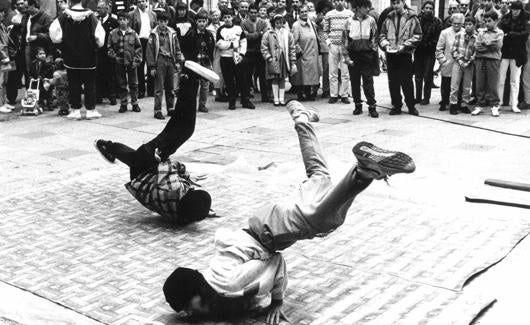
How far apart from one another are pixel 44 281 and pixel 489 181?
15.0ft

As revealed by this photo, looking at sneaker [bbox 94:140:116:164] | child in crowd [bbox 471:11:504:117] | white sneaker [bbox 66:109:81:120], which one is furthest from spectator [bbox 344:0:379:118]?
sneaker [bbox 94:140:116:164]

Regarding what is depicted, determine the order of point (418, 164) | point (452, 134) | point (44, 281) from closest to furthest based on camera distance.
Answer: point (44, 281)
point (418, 164)
point (452, 134)

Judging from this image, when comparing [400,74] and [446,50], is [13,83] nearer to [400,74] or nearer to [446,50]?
[400,74]

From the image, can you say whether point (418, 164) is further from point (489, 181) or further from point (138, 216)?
point (138, 216)

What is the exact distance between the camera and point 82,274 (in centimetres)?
513

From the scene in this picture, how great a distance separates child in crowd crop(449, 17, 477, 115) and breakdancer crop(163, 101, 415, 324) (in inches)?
316

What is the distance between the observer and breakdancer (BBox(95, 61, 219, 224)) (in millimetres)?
6125

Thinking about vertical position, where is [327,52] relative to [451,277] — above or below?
above

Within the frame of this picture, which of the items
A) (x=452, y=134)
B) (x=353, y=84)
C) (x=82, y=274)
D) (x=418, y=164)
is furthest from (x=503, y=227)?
(x=353, y=84)

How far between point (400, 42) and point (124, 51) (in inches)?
176

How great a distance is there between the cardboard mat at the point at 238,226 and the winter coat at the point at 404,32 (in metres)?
4.98

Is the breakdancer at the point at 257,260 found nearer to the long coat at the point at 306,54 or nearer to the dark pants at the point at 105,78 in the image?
the long coat at the point at 306,54

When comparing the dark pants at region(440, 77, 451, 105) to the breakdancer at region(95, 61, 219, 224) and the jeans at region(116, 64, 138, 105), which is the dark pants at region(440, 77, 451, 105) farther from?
the breakdancer at region(95, 61, 219, 224)

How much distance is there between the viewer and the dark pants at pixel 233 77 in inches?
499
